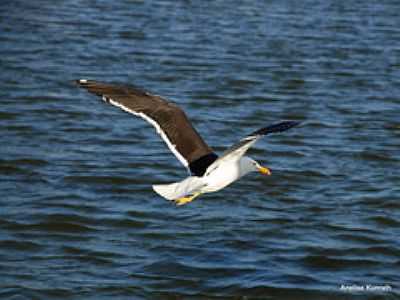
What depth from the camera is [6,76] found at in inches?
625

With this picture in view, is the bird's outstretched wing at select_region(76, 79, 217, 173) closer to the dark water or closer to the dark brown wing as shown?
the dark brown wing

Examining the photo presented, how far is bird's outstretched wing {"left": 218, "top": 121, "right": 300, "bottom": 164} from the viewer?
719 cm

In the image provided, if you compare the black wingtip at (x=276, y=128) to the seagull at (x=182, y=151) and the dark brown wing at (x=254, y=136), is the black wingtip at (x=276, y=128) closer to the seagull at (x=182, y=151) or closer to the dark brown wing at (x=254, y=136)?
the dark brown wing at (x=254, y=136)

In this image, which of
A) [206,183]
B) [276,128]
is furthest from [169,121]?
[276,128]

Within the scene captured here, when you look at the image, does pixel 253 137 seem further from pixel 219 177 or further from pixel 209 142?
pixel 209 142

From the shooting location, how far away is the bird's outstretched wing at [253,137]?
7.19 m

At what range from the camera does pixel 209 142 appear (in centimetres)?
1309

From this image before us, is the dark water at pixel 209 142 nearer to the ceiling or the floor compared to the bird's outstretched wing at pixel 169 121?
nearer to the floor

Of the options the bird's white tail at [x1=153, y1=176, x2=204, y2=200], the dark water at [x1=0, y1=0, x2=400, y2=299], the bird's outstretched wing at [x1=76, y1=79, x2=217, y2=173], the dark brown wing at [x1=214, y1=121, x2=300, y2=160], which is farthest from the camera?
the dark water at [x1=0, y1=0, x2=400, y2=299]

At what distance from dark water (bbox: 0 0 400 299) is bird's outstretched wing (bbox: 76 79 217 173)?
44.3 inches

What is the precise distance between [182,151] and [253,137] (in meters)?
1.67

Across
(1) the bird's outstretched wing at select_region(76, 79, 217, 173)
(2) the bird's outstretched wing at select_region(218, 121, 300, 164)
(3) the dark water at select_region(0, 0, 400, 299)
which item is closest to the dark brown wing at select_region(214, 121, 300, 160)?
(2) the bird's outstretched wing at select_region(218, 121, 300, 164)

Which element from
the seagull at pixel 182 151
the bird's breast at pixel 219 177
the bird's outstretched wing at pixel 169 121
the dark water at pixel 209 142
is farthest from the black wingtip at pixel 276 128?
the dark water at pixel 209 142

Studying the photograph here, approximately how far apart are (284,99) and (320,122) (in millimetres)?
1254
